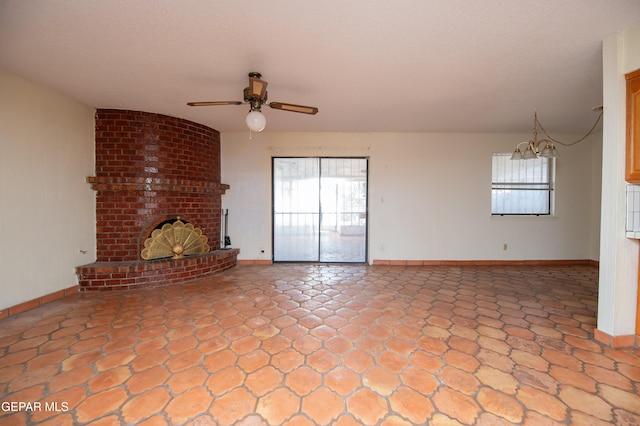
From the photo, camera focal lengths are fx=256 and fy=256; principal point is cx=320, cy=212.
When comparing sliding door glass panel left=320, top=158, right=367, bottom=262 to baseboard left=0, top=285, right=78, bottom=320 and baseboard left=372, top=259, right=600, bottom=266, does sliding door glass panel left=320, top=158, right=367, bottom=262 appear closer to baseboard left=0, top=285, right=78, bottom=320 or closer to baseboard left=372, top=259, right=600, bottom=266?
baseboard left=372, top=259, right=600, bottom=266

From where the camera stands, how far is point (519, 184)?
480 cm

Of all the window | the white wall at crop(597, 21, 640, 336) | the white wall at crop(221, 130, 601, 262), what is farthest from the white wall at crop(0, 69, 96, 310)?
the window

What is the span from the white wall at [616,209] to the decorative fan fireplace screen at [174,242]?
4695 millimetres

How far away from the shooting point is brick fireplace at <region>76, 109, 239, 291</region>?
3.37 m

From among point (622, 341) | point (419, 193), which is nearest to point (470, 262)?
point (419, 193)

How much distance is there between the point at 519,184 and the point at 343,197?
10.8 feet

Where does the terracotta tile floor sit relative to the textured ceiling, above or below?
below

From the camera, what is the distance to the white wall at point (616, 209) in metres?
1.95

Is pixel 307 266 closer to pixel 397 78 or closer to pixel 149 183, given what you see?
pixel 149 183

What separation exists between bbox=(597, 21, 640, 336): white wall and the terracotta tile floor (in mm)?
316
